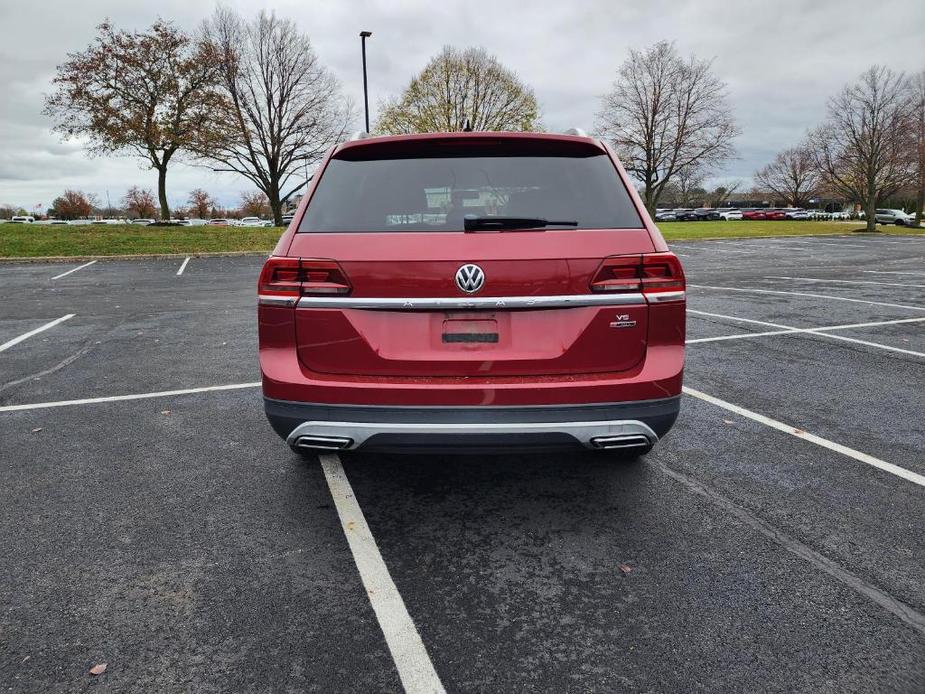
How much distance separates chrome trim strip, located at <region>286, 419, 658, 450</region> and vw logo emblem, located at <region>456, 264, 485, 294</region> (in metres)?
0.56

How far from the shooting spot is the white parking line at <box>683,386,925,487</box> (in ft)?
11.7

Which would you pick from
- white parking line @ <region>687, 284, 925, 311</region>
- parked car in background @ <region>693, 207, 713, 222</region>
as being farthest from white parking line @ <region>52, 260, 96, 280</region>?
parked car in background @ <region>693, 207, 713, 222</region>

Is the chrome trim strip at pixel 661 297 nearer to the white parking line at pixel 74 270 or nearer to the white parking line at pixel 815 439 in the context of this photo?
the white parking line at pixel 815 439

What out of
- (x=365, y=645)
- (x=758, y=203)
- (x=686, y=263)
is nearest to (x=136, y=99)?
(x=686, y=263)

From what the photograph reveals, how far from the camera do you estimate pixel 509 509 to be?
322 centimetres

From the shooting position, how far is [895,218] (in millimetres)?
62125

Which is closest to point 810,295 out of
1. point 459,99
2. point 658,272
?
point 658,272

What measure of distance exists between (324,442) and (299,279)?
71cm

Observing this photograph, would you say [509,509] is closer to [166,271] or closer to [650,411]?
[650,411]

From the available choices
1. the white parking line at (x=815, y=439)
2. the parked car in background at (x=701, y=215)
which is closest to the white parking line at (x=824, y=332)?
the white parking line at (x=815, y=439)

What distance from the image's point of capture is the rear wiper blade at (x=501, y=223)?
2.71 m

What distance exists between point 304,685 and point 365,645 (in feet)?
0.82

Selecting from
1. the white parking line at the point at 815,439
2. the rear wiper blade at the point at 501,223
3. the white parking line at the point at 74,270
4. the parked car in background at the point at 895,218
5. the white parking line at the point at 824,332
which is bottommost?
the white parking line at the point at 815,439

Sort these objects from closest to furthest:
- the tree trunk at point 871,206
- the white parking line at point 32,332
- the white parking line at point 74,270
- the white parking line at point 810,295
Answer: the white parking line at point 32,332 → the white parking line at point 810,295 → the white parking line at point 74,270 → the tree trunk at point 871,206
